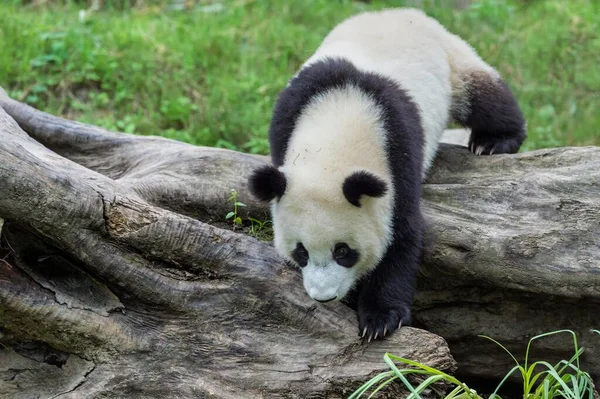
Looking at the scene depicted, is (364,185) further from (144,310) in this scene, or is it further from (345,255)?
(144,310)

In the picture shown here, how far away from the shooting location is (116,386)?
10.4 feet

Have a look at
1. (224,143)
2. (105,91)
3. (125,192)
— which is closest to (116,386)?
(125,192)

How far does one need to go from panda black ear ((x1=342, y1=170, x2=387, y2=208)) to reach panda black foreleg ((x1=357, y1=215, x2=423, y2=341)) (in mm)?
423

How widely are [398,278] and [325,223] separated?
0.51 metres

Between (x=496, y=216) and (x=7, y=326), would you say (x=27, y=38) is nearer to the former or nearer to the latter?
(x=7, y=326)

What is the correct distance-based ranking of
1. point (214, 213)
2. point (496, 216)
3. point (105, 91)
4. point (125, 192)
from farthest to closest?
1. point (105, 91)
2. point (214, 213)
3. point (496, 216)
4. point (125, 192)

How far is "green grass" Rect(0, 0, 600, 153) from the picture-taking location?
6.44 meters

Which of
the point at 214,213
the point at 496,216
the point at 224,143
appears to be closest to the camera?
the point at 496,216

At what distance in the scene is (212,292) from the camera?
3.38m

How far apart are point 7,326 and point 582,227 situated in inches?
105

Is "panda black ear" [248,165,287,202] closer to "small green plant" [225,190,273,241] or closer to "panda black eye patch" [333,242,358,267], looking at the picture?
"panda black eye patch" [333,242,358,267]

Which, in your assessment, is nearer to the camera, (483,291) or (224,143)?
(483,291)

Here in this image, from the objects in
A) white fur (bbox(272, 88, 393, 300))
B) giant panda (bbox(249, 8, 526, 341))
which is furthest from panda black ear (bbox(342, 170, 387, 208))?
→ white fur (bbox(272, 88, 393, 300))

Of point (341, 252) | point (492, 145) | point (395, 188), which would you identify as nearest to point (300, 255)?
point (341, 252)
